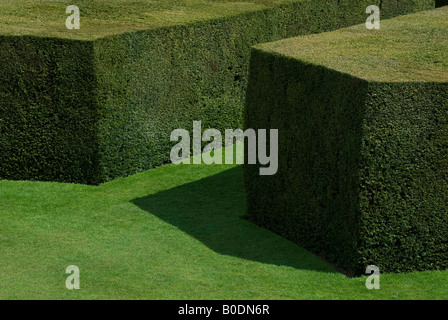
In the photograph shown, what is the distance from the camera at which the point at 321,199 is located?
12.7m

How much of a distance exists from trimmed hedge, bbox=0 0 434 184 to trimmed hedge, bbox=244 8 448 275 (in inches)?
138

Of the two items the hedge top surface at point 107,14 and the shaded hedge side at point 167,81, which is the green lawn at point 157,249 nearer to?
the shaded hedge side at point 167,81

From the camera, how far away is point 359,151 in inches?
456

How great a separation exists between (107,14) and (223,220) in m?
6.23

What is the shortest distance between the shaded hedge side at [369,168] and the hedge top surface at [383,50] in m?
0.31

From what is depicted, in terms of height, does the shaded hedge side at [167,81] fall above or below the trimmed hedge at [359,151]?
above

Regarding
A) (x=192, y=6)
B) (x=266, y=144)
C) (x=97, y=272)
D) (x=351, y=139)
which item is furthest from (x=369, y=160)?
(x=192, y=6)

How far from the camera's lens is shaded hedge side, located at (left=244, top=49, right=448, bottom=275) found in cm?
1159

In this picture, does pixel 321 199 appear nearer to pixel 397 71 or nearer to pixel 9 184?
pixel 397 71

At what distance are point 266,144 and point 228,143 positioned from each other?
5.15 m

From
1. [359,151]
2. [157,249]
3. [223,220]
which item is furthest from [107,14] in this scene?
[359,151]

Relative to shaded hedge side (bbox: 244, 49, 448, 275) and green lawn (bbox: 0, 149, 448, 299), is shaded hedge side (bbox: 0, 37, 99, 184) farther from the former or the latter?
shaded hedge side (bbox: 244, 49, 448, 275)

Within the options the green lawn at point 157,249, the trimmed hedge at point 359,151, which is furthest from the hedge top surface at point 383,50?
the green lawn at point 157,249

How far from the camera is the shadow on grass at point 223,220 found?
12.9m
